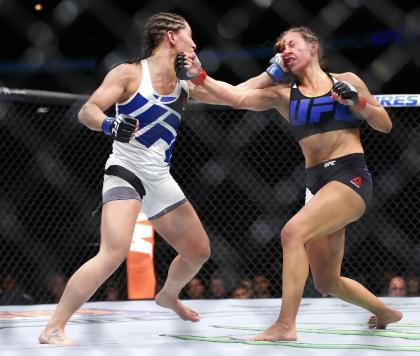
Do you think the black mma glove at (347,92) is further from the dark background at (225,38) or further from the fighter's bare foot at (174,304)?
the dark background at (225,38)

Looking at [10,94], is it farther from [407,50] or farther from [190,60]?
[407,50]

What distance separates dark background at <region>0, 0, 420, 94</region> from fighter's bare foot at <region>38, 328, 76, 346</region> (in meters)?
3.24

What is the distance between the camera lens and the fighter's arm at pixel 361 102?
2449 mm

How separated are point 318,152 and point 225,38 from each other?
3.67m

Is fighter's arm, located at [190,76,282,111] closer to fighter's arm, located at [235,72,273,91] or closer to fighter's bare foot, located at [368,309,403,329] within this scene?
fighter's arm, located at [235,72,273,91]

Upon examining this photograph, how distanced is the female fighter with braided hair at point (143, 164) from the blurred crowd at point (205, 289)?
7.46ft

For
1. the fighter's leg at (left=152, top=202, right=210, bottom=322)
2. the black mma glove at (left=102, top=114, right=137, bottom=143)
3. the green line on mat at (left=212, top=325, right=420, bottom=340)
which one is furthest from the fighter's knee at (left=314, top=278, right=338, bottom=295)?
the black mma glove at (left=102, top=114, right=137, bottom=143)

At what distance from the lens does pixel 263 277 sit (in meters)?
5.46

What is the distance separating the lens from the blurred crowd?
5.08 meters

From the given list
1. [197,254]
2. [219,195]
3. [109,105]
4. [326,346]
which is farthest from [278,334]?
[219,195]

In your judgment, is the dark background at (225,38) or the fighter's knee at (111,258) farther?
the dark background at (225,38)

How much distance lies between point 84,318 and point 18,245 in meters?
2.68

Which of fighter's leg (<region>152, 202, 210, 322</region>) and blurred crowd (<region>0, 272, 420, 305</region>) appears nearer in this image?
fighter's leg (<region>152, 202, 210, 322</region>)

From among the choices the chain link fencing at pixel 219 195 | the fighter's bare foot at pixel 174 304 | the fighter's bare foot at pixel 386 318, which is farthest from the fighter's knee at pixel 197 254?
the chain link fencing at pixel 219 195
